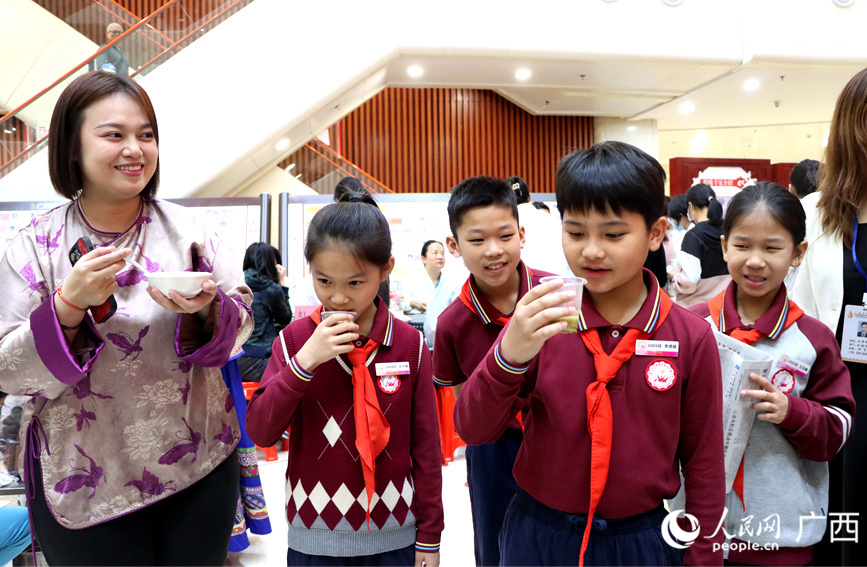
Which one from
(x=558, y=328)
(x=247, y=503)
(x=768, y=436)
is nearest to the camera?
(x=558, y=328)

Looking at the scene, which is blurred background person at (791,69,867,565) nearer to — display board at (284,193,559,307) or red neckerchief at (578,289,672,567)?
red neckerchief at (578,289,672,567)

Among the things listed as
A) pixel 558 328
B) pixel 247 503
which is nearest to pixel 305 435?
pixel 558 328

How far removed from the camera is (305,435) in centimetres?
160

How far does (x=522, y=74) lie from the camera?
9711 mm

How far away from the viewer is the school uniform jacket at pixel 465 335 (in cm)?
192

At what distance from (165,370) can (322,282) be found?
1.41 feet

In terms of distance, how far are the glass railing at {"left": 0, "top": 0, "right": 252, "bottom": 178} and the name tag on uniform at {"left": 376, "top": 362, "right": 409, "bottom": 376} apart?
6.99 metres

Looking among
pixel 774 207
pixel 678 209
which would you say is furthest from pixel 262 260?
pixel 678 209

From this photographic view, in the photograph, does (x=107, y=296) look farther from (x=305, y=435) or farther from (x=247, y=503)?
(x=247, y=503)

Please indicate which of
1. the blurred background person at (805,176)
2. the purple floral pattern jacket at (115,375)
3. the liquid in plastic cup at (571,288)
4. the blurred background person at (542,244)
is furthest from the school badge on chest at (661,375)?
the blurred background person at (542,244)

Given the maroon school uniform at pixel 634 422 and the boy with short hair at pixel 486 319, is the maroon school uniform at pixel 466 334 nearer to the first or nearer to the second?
the boy with short hair at pixel 486 319

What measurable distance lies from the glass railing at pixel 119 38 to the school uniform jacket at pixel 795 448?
25.0 feet

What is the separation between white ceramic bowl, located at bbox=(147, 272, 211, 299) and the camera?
4.39 feet

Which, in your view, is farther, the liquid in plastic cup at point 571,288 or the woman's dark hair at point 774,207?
the woman's dark hair at point 774,207
